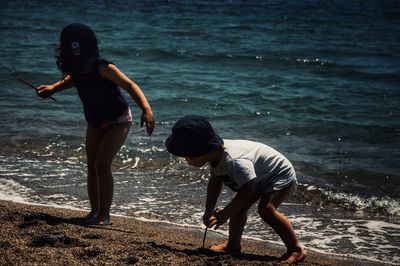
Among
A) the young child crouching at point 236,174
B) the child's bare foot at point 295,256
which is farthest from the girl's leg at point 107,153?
the child's bare foot at point 295,256

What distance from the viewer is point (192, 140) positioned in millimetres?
4406

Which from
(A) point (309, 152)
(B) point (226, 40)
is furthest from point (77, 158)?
(B) point (226, 40)

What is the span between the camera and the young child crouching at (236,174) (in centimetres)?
442

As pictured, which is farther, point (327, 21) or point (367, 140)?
point (327, 21)

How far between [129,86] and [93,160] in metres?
0.76

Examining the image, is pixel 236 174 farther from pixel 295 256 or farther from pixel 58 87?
pixel 58 87

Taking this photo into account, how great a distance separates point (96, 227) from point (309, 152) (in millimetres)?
4063

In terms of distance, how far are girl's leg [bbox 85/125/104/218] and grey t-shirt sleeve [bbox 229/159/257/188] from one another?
4.82 feet

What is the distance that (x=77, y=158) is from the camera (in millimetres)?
8289

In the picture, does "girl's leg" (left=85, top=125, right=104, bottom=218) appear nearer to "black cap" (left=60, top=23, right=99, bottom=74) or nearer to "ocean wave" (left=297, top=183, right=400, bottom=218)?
"black cap" (left=60, top=23, right=99, bottom=74)

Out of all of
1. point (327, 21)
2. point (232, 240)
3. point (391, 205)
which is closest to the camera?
point (232, 240)

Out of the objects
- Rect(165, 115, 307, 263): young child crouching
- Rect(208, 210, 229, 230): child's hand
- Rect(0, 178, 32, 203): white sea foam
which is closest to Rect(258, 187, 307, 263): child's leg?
Rect(165, 115, 307, 263): young child crouching

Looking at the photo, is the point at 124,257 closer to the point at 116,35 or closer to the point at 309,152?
the point at 309,152

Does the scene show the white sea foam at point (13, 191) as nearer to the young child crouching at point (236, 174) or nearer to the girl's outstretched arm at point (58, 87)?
the girl's outstretched arm at point (58, 87)
